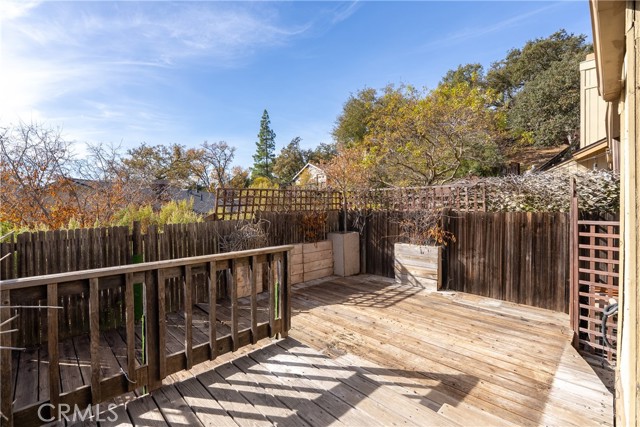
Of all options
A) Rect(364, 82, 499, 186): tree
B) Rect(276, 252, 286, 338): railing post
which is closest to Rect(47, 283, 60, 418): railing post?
Rect(276, 252, 286, 338): railing post

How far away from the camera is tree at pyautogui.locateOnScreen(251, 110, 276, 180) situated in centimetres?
3159

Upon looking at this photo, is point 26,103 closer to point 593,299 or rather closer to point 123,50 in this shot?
point 123,50

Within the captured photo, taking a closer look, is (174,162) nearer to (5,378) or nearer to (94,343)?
(94,343)

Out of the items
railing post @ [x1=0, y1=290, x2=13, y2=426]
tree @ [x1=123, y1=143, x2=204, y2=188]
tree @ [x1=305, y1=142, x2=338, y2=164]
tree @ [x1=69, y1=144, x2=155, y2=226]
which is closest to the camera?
railing post @ [x1=0, y1=290, x2=13, y2=426]

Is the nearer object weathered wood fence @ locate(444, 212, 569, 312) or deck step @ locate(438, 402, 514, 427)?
deck step @ locate(438, 402, 514, 427)

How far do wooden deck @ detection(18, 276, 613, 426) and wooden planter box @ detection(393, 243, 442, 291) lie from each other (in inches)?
47.9

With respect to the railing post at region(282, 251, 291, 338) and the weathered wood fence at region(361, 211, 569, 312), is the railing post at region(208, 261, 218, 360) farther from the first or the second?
the weathered wood fence at region(361, 211, 569, 312)

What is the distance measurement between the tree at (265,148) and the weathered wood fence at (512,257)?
2767 cm

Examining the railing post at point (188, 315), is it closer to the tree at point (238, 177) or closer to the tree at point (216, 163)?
the tree at point (216, 163)

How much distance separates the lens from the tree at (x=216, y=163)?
20.6 m

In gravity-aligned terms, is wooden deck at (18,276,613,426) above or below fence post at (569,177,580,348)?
below

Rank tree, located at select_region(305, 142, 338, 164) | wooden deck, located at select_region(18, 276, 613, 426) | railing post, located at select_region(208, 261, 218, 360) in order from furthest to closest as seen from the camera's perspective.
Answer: tree, located at select_region(305, 142, 338, 164) < railing post, located at select_region(208, 261, 218, 360) < wooden deck, located at select_region(18, 276, 613, 426)

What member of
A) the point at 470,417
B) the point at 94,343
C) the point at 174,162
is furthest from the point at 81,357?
the point at 174,162

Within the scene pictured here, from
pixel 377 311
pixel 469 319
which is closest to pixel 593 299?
pixel 469 319
